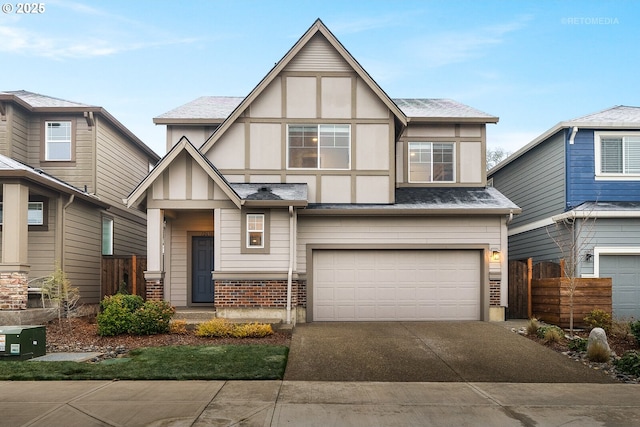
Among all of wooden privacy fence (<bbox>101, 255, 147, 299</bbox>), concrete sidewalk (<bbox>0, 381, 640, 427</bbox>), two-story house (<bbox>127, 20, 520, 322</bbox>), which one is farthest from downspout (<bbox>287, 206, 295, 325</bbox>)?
wooden privacy fence (<bbox>101, 255, 147, 299</bbox>)

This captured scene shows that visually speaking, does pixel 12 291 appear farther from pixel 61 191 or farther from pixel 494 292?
pixel 494 292

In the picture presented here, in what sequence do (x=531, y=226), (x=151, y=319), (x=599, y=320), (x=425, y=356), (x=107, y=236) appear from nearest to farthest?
(x=425, y=356) < (x=151, y=319) < (x=599, y=320) < (x=531, y=226) < (x=107, y=236)

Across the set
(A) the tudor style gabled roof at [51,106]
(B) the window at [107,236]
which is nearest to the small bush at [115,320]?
(B) the window at [107,236]

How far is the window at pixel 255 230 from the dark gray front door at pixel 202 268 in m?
2.41

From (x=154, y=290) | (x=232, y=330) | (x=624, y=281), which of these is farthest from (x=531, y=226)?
(x=154, y=290)

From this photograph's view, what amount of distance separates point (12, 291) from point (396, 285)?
9.89 meters

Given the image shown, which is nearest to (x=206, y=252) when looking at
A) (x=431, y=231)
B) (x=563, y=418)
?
(x=431, y=231)

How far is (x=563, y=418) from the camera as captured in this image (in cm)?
684

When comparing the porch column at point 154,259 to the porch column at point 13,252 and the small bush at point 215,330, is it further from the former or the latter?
the porch column at point 13,252

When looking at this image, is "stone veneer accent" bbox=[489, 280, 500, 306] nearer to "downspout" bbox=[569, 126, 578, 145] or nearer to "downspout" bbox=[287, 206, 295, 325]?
"downspout" bbox=[569, 126, 578, 145]

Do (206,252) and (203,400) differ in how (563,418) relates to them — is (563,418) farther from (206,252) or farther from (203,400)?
(206,252)

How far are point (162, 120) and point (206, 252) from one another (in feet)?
14.8

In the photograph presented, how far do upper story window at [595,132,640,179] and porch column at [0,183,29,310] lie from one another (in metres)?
16.2

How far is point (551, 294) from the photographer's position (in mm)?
14711
